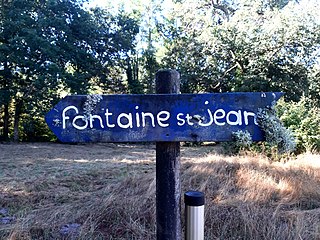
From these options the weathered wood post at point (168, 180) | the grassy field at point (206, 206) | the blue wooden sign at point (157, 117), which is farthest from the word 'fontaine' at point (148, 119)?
the grassy field at point (206, 206)

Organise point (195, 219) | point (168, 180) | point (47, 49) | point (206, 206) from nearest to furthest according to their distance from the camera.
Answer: point (195, 219), point (168, 180), point (206, 206), point (47, 49)

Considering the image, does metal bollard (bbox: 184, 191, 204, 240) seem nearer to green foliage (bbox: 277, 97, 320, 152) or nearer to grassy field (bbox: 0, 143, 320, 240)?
grassy field (bbox: 0, 143, 320, 240)

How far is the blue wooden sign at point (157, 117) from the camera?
129 cm

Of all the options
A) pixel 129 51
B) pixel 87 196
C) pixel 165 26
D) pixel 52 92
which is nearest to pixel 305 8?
pixel 165 26

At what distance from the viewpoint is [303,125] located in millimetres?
5445

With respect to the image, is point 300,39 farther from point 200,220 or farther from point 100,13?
point 200,220

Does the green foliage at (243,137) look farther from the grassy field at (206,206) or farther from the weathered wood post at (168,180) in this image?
the grassy field at (206,206)

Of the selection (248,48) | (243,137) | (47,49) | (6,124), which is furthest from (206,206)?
(6,124)

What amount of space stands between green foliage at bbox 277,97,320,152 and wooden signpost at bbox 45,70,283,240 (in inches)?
171

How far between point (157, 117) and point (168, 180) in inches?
11.7

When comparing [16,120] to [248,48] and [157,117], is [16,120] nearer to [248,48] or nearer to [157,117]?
[248,48]

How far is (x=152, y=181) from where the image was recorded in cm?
306

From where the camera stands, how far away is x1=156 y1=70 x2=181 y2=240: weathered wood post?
1.38 meters

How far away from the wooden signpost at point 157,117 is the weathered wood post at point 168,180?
79 mm
